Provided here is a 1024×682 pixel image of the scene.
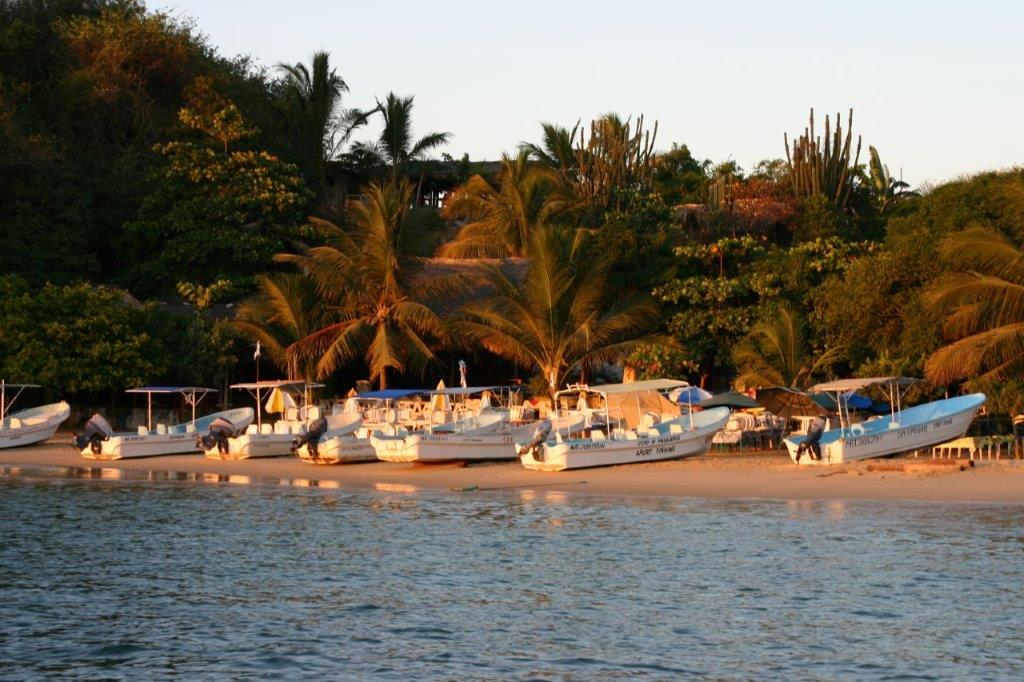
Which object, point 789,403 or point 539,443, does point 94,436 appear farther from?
point 789,403

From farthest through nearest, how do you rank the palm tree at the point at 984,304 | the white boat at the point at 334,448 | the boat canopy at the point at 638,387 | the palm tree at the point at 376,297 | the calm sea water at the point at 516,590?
the palm tree at the point at 376,297
the white boat at the point at 334,448
the boat canopy at the point at 638,387
the palm tree at the point at 984,304
the calm sea water at the point at 516,590

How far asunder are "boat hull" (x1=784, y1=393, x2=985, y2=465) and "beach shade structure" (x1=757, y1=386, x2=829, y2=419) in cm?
243

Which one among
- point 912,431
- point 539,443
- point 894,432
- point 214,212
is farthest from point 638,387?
point 214,212

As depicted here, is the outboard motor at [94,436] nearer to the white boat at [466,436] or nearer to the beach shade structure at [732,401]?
the white boat at [466,436]

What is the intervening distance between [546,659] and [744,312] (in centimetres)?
2361

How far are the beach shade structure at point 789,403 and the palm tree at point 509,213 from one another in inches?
434

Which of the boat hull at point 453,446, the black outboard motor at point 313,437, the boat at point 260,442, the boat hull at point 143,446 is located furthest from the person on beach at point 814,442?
the boat hull at point 143,446

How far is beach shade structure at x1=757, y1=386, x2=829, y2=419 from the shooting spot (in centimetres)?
2864

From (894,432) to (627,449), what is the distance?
511 cm

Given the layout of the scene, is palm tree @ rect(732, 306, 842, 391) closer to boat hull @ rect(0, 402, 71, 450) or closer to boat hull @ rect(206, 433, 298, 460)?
boat hull @ rect(206, 433, 298, 460)

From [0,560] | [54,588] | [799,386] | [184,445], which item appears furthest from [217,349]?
[54,588]

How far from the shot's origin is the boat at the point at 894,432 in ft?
82.1

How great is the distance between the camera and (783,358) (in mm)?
32719

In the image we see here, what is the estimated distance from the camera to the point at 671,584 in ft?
51.5
